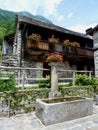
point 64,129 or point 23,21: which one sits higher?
point 23,21

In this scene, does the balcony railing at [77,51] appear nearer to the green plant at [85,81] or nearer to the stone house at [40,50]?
the stone house at [40,50]

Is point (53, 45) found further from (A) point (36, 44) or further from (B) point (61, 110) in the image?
(B) point (61, 110)

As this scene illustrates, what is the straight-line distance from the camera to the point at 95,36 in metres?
10.1

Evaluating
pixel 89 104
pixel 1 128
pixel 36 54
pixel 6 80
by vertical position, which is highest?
pixel 36 54

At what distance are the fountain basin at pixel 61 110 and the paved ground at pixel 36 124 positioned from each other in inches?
5.7

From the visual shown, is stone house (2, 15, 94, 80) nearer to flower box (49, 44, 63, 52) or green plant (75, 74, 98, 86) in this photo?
flower box (49, 44, 63, 52)

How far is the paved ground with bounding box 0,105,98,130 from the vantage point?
4.00 meters

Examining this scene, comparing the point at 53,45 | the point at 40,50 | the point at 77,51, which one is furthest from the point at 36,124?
the point at 77,51

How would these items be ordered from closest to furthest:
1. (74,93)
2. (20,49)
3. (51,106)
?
(51,106) → (74,93) → (20,49)

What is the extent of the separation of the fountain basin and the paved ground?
0.48 feet

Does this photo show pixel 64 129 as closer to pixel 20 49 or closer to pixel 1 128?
pixel 1 128

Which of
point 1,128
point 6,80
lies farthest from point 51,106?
point 6,80

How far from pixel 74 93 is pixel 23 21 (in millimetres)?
7273

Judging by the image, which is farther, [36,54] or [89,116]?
[36,54]
